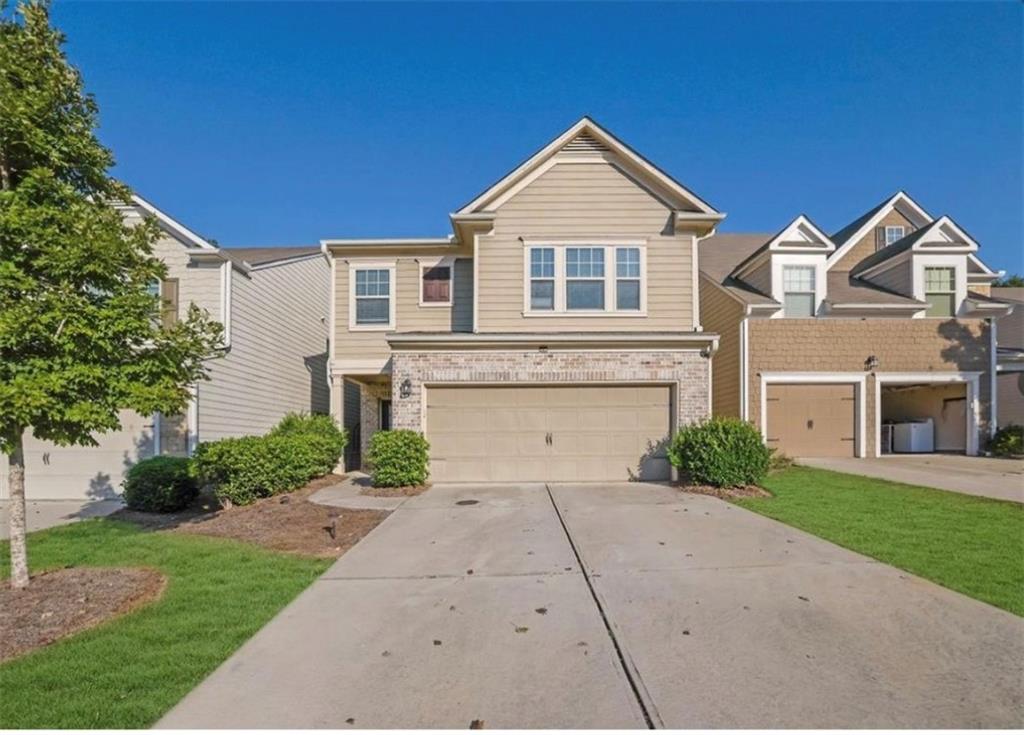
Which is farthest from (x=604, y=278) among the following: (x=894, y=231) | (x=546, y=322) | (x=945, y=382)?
(x=894, y=231)

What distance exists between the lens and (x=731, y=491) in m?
10.1

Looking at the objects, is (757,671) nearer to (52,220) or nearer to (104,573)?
(104,573)

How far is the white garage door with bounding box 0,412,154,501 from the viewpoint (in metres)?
11.7

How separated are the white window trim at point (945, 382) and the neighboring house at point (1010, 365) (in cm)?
103

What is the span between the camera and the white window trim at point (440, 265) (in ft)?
47.4

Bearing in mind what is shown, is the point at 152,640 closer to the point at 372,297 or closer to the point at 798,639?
the point at 798,639

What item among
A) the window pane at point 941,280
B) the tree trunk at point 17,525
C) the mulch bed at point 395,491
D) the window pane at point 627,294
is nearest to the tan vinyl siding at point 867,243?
the window pane at point 941,280

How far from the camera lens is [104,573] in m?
5.89

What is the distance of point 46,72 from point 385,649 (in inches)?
248

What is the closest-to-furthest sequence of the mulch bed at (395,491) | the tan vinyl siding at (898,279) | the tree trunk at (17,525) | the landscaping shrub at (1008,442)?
the tree trunk at (17,525)
the mulch bed at (395,491)
the landscaping shrub at (1008,442)
the tan vinyl siding at (898,279)

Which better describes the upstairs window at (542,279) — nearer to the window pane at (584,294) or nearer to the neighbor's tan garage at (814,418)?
the window pane at (584,294)

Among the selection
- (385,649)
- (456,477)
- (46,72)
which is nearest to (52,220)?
(46,72)

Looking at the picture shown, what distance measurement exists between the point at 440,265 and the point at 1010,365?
16890 mm

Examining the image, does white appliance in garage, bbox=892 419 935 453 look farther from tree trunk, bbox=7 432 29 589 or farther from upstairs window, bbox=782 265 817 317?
tree trunk, bbox=7 432 29 589
